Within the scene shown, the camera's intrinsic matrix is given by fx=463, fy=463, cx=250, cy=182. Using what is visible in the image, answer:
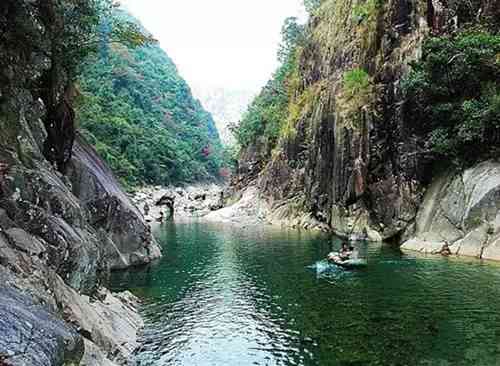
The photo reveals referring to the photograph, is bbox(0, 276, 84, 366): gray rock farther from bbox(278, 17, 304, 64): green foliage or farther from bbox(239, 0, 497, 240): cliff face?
bbox(278, 17, 304, 64): green foliage

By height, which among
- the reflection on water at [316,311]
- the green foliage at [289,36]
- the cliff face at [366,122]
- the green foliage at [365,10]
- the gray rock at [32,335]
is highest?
the green foliage at [289,36]

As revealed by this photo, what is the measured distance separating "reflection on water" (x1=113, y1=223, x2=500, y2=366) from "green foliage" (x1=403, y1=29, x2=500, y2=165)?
31.8 ft

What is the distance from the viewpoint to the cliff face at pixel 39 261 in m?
9.80

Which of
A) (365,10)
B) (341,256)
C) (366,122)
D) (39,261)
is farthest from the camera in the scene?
(365,10)

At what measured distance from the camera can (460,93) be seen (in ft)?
122

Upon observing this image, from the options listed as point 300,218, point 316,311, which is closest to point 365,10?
point 300,218

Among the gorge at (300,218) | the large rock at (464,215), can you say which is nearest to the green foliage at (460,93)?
the gorge at (300,218)

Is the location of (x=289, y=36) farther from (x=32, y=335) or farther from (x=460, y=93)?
(x=32, y=335)

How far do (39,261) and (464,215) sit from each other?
95.2 ft

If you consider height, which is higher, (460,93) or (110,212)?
(460,93)

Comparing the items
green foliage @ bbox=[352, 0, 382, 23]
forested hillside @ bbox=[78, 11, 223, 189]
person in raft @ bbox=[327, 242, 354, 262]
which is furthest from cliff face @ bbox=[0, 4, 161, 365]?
forested hillside @ bbox=[78, 11, 223, 189]

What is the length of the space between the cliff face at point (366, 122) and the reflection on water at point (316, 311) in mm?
9632

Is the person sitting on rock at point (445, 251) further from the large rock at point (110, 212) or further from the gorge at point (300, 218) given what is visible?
the large rock at point (110, 212)

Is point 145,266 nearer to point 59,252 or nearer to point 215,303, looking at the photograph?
point 215,303
